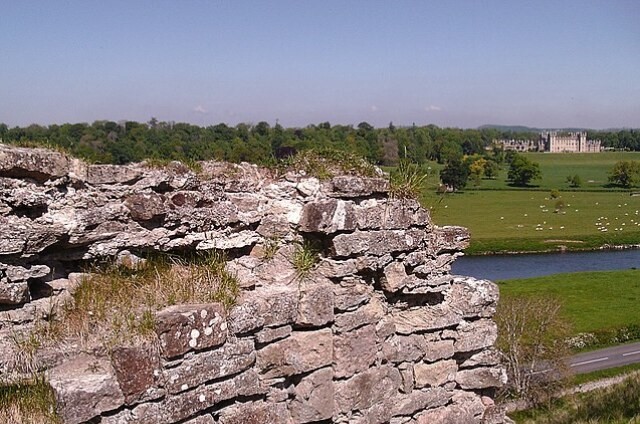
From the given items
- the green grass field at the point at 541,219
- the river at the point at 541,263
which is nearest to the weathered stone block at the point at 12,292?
the river at the point at 541,263

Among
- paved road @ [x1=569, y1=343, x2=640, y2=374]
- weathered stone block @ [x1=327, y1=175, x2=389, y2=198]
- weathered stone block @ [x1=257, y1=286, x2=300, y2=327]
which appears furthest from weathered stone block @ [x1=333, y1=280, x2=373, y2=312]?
paved road @ [x1=569, y1=343, x2=640, y2=374]

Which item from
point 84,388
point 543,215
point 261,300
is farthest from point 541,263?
point 84,388

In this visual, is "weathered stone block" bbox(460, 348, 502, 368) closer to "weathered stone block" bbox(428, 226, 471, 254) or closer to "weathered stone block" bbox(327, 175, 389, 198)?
"weathered stone block" bbox(428, 226, 471, 254)

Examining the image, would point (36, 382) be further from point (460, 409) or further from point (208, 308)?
point (460, 409)

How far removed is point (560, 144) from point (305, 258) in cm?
19033

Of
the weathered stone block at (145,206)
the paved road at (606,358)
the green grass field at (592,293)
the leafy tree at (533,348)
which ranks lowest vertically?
the paved road at (606,358)

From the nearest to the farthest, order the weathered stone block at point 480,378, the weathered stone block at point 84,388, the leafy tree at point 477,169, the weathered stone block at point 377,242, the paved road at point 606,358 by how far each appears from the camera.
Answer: the weathered stone block at point 84,388 → the weathered stone block at point 377,242 → the weathered stone block at point 480,378 → the paved road at point 606,358 → the leafy tree at point 477,169

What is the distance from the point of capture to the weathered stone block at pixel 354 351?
5.87m

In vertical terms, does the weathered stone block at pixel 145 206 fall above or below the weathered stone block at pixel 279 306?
above

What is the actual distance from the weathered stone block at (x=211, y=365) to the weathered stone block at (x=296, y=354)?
23 cm

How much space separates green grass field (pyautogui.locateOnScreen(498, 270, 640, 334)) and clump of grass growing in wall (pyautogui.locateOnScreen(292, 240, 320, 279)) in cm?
2721

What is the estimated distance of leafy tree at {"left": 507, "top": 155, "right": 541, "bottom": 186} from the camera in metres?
94.5

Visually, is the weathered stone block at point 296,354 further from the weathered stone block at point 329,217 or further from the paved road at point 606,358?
the paved road at point 606,358

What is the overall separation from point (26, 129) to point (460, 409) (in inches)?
283
